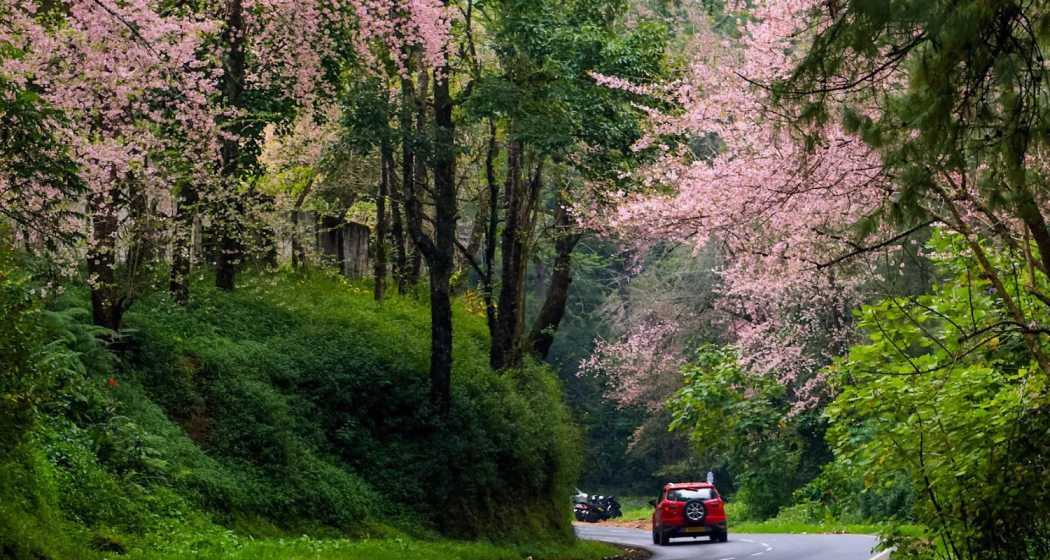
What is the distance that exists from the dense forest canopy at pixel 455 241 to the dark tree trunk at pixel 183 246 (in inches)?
3.8

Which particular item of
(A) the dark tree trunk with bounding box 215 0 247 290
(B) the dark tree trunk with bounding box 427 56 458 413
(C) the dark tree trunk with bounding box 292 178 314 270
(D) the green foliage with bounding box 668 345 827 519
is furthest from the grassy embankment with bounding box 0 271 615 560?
(D) the green foliage with bounding box 668 345 827 519

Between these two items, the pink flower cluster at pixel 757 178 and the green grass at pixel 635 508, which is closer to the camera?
the pink flower cluster at pixel 757 178

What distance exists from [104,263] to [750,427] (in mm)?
20231

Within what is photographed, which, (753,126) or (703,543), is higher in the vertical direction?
(753,126)

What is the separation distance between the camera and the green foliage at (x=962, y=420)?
1048 centimetres

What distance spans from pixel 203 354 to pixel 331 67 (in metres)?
5.42

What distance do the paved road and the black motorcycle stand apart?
17.6 m

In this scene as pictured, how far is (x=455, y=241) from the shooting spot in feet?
82.0

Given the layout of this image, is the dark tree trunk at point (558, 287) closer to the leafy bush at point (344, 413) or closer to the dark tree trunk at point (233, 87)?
the leafy bush at point (344, 413)

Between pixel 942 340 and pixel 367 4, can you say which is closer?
pixel 942 340

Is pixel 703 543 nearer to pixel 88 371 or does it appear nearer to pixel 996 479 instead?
pixel 88 371

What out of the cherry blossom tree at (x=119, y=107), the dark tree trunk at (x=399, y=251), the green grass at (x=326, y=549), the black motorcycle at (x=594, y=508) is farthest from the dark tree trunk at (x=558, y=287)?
the black motorcycle at (x=594, y=508)

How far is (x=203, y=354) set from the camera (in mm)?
20703

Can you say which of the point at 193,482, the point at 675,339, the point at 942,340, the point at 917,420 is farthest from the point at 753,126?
the point at 675,339
